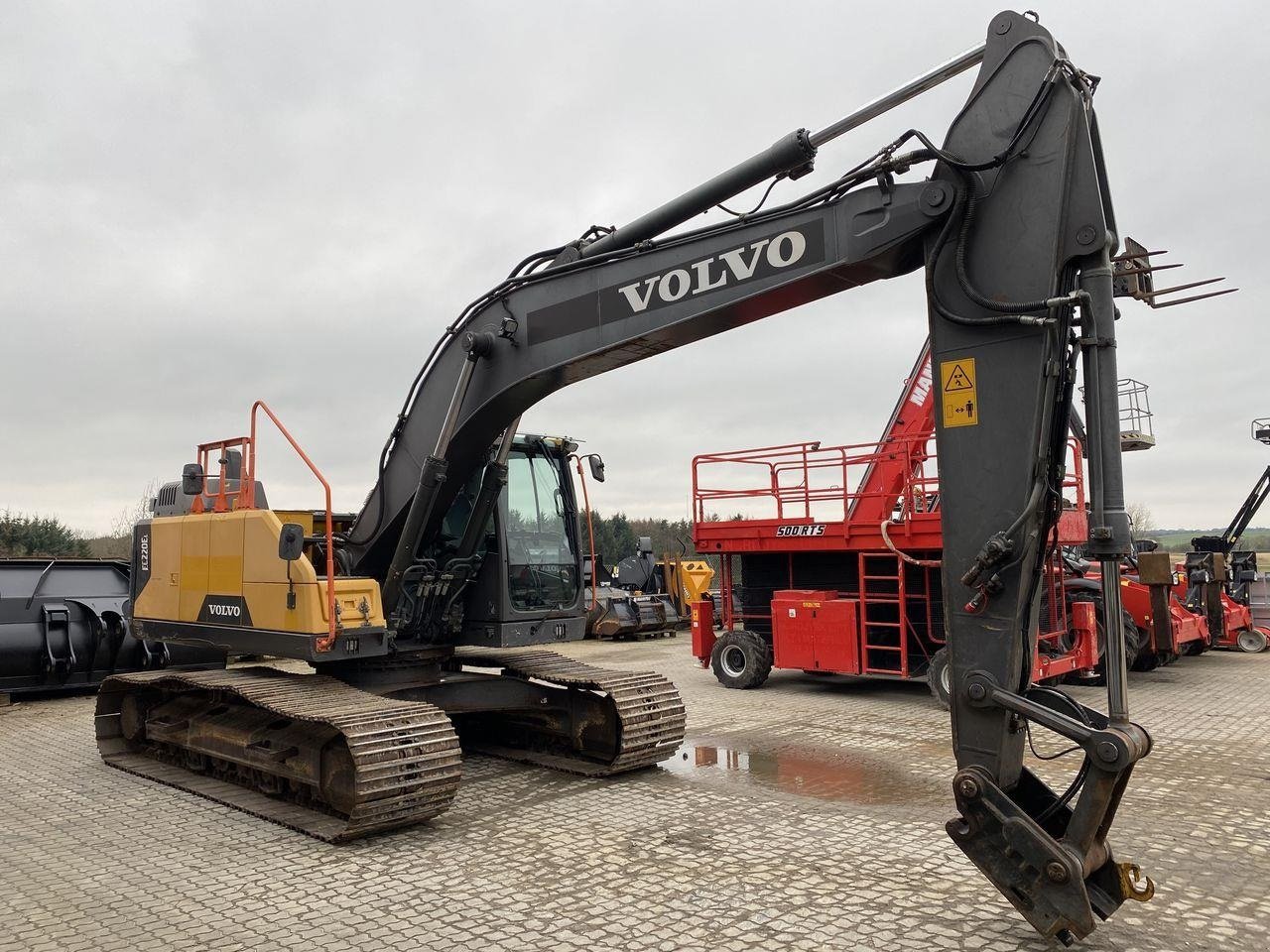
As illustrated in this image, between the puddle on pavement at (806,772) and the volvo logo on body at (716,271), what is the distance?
341cm

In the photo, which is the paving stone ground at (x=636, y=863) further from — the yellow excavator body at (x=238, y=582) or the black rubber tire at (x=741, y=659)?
the black rubber tire at (x=741, y=659)

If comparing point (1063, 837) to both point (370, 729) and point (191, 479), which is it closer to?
point (370, 729)

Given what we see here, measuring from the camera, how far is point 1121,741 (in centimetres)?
371

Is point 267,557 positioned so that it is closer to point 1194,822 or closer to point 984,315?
point 984,315

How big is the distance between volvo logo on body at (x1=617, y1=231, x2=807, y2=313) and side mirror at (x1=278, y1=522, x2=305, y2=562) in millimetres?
2562

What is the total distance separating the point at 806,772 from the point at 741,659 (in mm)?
4559

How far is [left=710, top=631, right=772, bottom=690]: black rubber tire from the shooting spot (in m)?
11.6

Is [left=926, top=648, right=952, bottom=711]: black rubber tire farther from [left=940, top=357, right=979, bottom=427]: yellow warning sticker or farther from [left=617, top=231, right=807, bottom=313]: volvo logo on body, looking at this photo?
[left=940, top=357, right=979, bottom=427]: yellow warning sticker

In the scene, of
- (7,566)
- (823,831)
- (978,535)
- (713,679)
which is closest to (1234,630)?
(713,679)

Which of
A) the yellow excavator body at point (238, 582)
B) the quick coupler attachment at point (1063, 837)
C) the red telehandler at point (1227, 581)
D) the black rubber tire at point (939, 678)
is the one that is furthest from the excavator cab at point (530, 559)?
the red telehandler at point (1227, 581)

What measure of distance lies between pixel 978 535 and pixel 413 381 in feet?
14.2

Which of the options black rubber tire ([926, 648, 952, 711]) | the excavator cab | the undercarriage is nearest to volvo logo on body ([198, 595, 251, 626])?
the undercarriage

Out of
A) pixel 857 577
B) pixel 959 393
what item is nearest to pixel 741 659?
pixel 857 577

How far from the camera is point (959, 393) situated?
4418 mm
